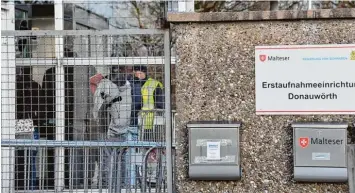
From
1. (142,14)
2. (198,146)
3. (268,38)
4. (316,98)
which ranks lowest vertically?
(198,146)

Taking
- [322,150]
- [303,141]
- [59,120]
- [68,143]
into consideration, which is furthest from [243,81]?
[59,120]

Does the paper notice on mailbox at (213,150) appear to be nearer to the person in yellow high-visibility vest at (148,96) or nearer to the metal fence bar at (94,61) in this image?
the person in yellow high-visibility vest at (148,96)

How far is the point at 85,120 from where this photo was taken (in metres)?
5.03

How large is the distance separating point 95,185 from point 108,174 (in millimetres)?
141

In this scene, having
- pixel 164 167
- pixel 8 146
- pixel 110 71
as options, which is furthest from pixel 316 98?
pixel 8 146

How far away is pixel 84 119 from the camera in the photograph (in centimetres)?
503

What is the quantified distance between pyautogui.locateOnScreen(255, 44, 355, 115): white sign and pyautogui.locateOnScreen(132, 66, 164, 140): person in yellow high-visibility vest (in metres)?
1.05

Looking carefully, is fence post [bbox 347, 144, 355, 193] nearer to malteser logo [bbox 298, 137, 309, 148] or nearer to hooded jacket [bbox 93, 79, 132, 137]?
malteser logo [bbox 298, 137, 309, 148]

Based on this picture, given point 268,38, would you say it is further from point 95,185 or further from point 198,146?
point 95,185

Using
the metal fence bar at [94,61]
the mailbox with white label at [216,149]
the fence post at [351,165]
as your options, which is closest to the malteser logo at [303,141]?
the fence post at [351,165]

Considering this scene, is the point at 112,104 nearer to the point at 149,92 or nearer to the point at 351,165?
the point at 149,92

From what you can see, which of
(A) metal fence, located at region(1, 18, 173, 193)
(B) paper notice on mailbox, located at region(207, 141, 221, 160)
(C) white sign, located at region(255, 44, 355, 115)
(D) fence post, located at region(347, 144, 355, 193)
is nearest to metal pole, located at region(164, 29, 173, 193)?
(A) metal fence, located at region(1, 18, 173, 193)

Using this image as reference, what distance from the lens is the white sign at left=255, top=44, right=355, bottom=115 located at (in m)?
4.29

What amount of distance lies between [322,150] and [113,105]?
171cm
